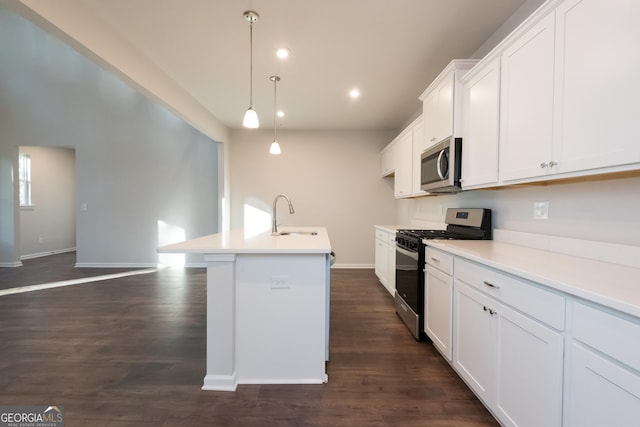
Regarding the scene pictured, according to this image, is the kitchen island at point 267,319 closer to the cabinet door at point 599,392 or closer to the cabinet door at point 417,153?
the cabinet door at point 599,392

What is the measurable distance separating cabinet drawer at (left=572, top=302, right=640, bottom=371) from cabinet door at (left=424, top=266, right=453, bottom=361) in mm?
953

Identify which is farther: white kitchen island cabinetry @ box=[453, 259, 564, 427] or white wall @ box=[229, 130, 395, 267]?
white wall @ box=[229, 130, 395, 267]

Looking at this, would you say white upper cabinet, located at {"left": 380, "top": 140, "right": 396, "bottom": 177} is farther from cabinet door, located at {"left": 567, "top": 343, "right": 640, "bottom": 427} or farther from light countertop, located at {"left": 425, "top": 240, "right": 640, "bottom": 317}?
cabinet door, located at {"left": 567, "top": 343, "right": 640, "bottom": 427}

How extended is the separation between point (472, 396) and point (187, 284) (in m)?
3.81

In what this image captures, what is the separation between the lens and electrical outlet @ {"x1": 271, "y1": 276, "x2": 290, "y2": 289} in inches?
71.9

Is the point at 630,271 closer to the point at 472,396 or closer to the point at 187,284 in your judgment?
the point at 472,396

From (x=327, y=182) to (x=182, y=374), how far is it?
3.92 metres

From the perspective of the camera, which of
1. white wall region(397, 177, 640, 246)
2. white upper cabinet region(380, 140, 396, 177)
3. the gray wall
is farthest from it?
the gray wall

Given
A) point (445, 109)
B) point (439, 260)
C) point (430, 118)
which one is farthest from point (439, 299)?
point (430, 118)

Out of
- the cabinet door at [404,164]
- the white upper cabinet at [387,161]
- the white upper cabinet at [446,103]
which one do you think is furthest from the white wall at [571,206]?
the white upper cabinet at [387,161]

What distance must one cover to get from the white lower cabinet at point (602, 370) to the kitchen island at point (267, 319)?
123cm

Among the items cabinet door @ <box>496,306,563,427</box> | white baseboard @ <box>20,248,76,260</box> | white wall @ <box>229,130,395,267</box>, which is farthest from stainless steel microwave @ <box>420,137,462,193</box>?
white baseboard @ <box>20,248,76,260</box>

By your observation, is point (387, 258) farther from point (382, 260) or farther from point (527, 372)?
point (527, 372)

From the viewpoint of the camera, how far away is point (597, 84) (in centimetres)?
118
